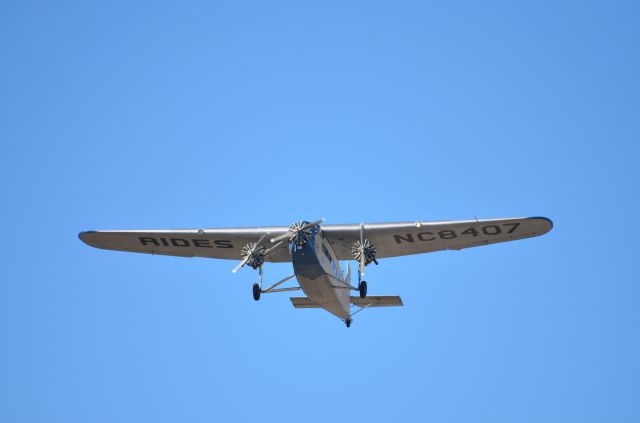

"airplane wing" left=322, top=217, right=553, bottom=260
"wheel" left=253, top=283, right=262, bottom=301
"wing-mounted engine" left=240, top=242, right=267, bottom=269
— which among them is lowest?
"wheel" left=253, top=283, right=262, bottom=301

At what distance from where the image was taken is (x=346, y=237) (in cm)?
3875

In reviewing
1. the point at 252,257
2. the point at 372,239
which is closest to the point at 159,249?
the point at 252,257

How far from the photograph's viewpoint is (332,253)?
3919 centimetres

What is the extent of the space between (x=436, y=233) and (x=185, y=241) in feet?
33.9

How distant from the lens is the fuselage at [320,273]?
119 feet

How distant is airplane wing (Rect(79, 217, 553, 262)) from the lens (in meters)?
38.2

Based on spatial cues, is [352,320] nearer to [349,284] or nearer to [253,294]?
[349,284]

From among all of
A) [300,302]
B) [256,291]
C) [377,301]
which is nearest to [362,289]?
[377,301]

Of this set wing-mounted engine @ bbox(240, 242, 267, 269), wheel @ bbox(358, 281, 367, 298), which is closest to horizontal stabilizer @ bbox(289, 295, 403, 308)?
wheel @ bbox(358, 281, 367, 298)

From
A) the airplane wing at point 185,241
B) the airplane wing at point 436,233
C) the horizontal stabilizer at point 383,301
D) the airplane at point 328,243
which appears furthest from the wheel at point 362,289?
the airplane wing at point 185,241

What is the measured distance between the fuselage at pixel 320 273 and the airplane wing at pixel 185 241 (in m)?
2.47

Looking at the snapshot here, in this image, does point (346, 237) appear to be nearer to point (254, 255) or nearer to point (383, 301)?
point (254, 255)

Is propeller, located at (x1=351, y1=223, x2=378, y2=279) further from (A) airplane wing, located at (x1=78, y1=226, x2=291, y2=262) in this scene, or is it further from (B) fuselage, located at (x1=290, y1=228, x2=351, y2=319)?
(A) airplane wing, located at (x1=78, y1=226, x2=291, y2=262)

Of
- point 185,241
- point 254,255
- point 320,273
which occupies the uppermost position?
point 185,241
